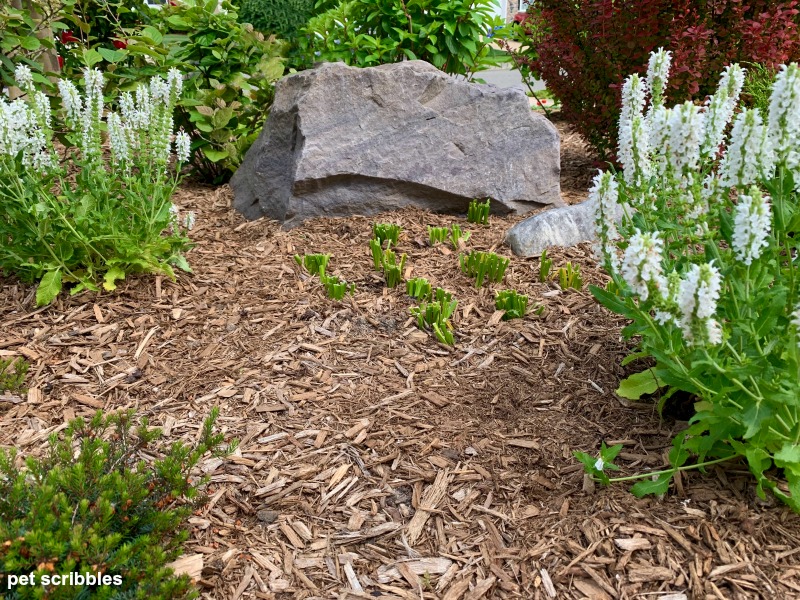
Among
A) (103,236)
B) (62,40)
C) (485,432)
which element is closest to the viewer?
(485,432)

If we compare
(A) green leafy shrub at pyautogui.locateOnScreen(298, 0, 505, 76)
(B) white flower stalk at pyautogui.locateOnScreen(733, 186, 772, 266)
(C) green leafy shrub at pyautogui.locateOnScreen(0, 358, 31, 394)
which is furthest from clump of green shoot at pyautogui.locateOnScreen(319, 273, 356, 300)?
(A) green leafy shrub at pyautogui.locateOnScreen(298, 0, 505, 76)

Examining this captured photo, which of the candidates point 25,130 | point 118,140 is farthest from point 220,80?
point 25,130

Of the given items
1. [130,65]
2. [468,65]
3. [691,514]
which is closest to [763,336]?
[691,514]

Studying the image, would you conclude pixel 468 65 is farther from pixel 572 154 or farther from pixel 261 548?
pixel 261 548

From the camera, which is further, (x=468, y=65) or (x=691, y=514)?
(x=468, y=65)

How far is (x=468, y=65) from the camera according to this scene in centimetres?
584

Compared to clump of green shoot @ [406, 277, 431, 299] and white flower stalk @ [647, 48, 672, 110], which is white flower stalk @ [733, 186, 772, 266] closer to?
white flower stalk @ [647, 48, 672, 110]

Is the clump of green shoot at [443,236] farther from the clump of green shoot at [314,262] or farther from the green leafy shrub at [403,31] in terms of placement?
the green leafy shrub at [403,31]

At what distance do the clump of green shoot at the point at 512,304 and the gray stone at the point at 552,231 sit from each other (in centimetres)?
77

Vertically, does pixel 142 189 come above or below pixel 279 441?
above

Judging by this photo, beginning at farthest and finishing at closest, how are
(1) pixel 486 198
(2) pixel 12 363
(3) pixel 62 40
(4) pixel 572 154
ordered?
1. (4) pixel 572 154
2. (3) pixel 62 40
3. (1) pixel 486 198
4. (2) pixel 12 363

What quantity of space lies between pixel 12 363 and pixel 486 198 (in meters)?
3.09

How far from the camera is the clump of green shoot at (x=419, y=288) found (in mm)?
3473

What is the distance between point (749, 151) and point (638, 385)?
1.02m
